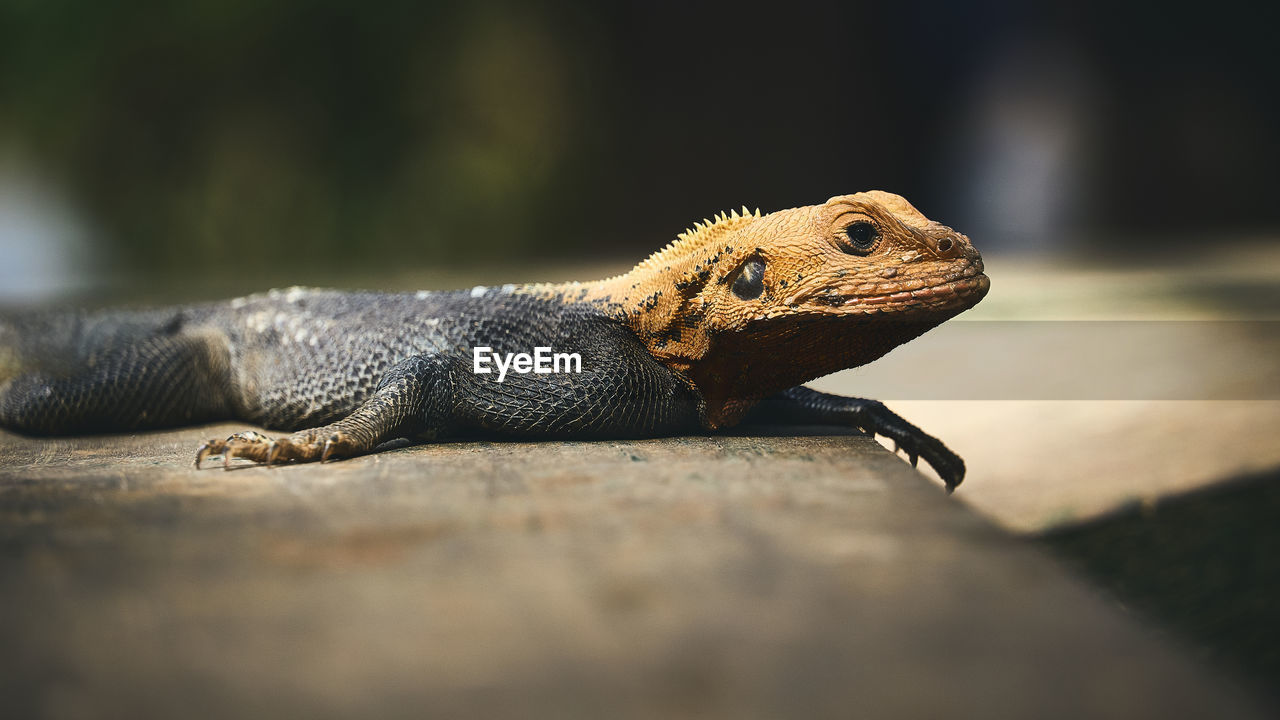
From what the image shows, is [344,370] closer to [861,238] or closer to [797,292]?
[797,292]

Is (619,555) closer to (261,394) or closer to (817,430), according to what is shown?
(817,430)

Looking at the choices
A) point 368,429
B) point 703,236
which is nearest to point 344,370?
point 368,429

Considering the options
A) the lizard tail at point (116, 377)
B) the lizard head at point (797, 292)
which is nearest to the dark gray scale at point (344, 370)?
the lizard tail at point (116, 377)

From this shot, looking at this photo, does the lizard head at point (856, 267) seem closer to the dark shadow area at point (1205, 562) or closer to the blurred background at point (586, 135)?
the dark shadow area at point (1205, 562)

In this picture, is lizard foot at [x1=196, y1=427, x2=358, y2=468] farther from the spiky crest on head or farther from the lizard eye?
the lizard eye

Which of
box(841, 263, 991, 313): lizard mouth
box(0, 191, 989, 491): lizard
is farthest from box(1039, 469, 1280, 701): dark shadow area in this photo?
box(841, 263, 991, 313): lizard mouth

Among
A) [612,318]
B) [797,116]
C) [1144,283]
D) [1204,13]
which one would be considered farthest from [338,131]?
[1204,13]
